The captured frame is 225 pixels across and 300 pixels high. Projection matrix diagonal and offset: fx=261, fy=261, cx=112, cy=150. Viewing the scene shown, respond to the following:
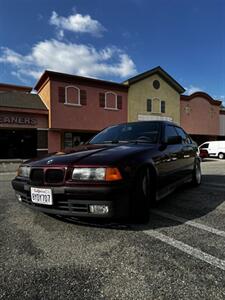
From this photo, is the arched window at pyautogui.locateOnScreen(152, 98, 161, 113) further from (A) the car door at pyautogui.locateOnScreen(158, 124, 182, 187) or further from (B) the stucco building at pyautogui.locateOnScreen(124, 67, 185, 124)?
(A) the car door at pyautogui.locateOnScreen(158, 124, 182, 187)

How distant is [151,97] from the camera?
25.4m

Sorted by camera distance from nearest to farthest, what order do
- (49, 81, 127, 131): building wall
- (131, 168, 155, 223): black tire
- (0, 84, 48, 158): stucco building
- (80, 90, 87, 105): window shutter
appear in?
1. (131, 168, 155, 223): black tire
2. (0, 84, 48, 158): stucco building
3. (49, 81, 127, 131): building wall
4. (80, 90, 87, 105): window shutter

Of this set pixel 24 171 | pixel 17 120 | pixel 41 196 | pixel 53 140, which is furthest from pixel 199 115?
pixel 41 196

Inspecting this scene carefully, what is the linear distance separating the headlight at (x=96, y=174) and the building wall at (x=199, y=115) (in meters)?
26.1

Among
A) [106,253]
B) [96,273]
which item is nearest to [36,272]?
[96,273]

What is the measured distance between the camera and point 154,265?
96.1 inches

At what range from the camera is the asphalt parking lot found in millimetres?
2055

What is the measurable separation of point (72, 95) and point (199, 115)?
15.7 m

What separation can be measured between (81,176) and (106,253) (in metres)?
0.89

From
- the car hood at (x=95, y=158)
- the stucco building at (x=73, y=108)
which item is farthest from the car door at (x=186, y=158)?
the stucco building at (x=73, y=108)

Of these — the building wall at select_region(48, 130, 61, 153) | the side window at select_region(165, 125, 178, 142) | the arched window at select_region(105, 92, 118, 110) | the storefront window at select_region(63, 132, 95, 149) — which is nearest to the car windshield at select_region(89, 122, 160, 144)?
the side window at select_region(165, 125, 178, 142)

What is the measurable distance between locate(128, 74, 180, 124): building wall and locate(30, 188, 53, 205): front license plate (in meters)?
20.7

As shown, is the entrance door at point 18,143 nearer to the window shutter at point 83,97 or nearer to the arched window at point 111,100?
the window shutter at point 83,97

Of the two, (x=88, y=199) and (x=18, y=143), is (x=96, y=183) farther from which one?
(x=18, y=143)
